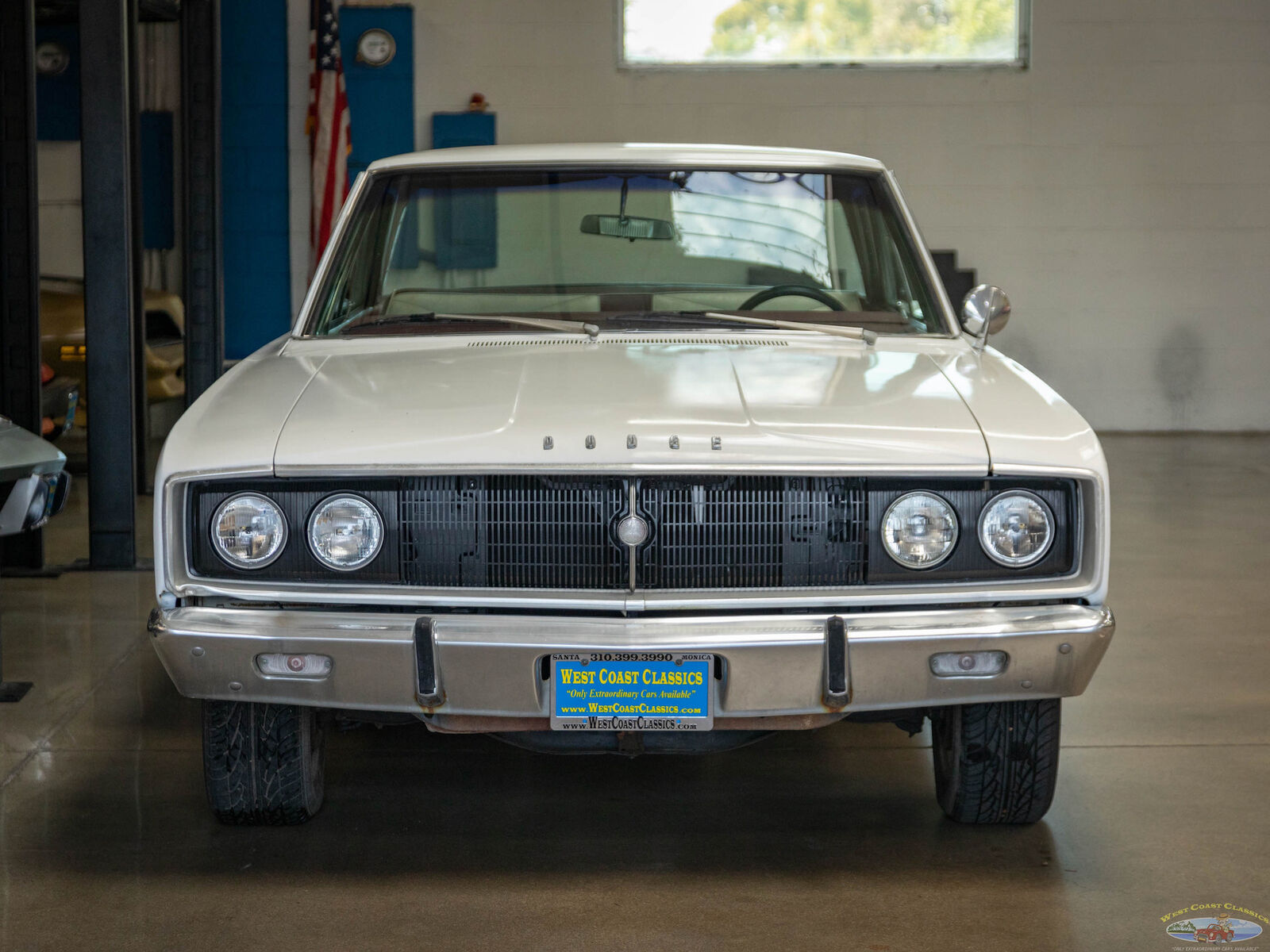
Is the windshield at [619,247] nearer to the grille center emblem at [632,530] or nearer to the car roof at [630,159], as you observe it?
the car roof at [630,159]

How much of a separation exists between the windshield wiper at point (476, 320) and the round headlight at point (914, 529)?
1.03 m

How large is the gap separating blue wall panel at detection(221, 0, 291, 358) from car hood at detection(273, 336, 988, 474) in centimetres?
922

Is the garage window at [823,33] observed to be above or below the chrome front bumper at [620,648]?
above

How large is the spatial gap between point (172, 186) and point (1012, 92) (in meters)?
7.27

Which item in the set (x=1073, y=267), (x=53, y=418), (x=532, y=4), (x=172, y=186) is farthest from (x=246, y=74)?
(x=1073, y=267)

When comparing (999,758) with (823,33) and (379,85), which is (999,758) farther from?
(379,85)

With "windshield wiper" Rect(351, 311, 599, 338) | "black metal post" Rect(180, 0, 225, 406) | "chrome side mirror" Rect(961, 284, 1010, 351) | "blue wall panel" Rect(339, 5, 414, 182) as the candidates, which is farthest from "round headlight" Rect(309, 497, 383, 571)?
"blue wall panel" Rect(339, 5, 414, 182)

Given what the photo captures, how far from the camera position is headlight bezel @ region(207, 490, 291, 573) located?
2494 millimetres

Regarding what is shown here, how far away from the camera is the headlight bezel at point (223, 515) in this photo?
2.49 meters

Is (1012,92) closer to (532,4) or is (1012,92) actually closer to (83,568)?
(532,4)

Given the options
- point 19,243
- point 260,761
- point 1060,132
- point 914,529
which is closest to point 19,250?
point 19,243

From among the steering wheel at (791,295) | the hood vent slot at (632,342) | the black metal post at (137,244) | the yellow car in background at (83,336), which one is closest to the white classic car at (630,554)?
the hood vent slot at (632,342)

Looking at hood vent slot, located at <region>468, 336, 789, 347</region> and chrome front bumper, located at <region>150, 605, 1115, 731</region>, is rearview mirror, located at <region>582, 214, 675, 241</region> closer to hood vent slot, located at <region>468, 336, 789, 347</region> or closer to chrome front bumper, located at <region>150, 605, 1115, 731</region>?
hood vent slot, located at <region>468, 336, 789, 347</region>

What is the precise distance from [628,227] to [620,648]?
5.01 ft
